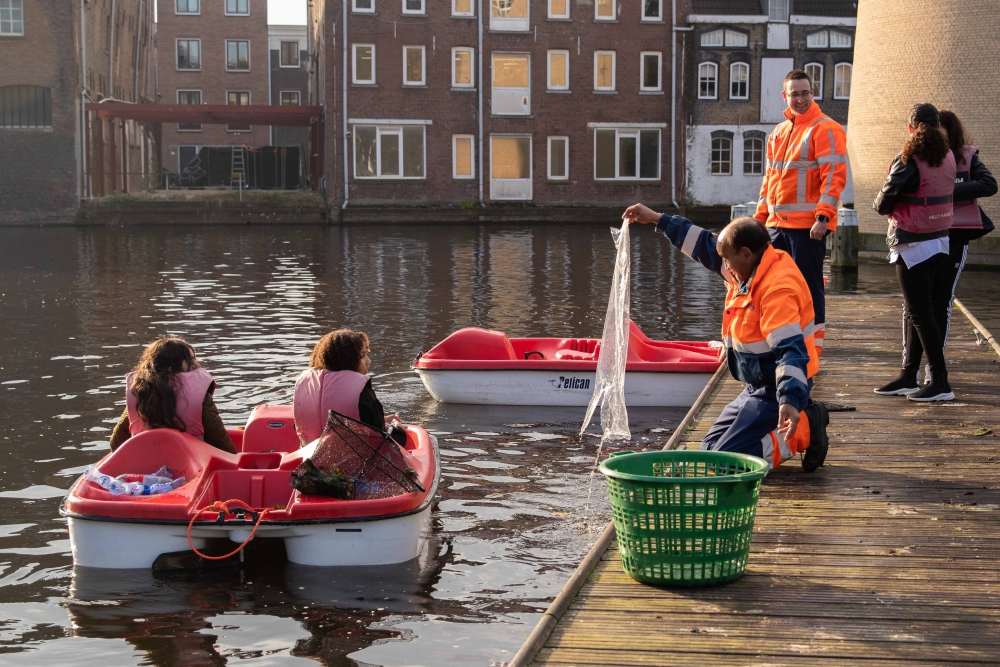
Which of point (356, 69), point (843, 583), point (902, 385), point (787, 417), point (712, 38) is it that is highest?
point (712, 38)

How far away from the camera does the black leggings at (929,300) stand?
8.02 meters

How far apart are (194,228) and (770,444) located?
34.0 meters

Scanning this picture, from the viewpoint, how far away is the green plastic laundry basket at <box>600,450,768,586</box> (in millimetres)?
4449

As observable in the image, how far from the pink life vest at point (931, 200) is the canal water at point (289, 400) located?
2.83 meters

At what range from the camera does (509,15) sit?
140 feet

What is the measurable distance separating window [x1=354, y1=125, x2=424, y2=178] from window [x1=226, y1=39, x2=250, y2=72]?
2346 cm

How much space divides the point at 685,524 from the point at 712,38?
4144 cm

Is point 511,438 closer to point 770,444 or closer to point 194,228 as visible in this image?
point 770,444

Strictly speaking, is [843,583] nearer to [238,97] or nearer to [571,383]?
[571,383]

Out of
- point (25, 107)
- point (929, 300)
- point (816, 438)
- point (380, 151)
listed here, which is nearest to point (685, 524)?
point (816, 438)

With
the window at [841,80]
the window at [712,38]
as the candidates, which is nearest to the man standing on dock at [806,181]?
the window at [712,38]

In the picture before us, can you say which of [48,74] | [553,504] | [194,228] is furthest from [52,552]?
[48,74]

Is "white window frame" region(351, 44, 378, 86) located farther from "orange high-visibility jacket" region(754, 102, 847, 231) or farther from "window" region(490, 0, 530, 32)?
"orange high-visibility jacket" region(754, 102, 847, 231)

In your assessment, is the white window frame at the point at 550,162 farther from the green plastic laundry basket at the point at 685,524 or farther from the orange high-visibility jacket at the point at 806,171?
the green plastic laundry basket at the point at 685,524
